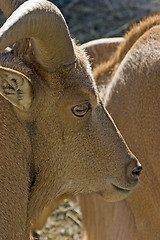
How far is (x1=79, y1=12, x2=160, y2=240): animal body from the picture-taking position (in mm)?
4473

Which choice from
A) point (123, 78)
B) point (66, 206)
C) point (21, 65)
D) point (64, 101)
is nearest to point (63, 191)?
point (64, 101)

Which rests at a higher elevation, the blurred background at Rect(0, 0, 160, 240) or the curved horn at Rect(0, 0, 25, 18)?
the curved horn at Rect(0, 0, 25, 18)

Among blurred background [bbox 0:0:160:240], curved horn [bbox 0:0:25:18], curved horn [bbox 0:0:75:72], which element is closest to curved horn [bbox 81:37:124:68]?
curved horn [bbox 0:0:25:18]

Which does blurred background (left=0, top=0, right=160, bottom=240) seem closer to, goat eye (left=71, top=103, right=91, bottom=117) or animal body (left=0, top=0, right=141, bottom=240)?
animal body (left=0, top=0, right=141, bottom=240)

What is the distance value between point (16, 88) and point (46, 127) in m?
0.37

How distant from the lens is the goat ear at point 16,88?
126 inches

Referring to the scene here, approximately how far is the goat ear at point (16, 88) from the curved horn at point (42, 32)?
0.72ft

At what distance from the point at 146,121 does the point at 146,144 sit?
0.19 meters

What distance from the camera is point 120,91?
184 inches

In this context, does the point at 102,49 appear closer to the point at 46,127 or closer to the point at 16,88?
the point at 46,127

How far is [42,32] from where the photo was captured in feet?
10.6

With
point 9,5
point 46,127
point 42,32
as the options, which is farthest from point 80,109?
point 9,5

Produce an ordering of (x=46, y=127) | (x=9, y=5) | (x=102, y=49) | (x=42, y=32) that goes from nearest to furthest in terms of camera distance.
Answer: (x=42, y=32) → (x=46, y=127) → (x=9, y=5) → (x=102, y=49)

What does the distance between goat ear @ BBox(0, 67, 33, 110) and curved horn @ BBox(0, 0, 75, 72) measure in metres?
0.22
